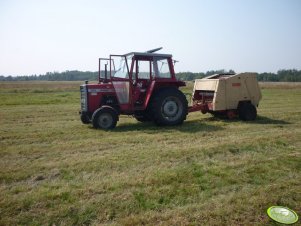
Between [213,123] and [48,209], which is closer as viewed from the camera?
[48,209]

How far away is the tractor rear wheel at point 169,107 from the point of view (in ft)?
31.2

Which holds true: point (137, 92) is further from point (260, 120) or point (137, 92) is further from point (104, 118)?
point (260, 120)

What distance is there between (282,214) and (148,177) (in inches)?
74.8

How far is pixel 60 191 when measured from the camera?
14.0ft

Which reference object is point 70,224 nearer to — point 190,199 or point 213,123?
point 190,199

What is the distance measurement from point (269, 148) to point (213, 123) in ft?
11.6

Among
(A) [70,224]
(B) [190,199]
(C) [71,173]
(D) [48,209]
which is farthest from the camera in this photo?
(C) [71,173]

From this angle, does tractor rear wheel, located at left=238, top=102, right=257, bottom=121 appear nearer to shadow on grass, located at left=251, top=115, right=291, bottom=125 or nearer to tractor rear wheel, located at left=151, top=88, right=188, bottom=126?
shadow on grass, located at left=251, top=115, right=291, bottom=125

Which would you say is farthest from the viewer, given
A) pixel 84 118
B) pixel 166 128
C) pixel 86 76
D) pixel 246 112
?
pixel 86 76

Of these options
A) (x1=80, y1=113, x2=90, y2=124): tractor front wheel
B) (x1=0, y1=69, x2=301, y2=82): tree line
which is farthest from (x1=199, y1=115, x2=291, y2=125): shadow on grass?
(x1=0, y1=69, x2=301, y2=82): tree line

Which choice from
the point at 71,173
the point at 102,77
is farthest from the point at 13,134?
the point at 71,173

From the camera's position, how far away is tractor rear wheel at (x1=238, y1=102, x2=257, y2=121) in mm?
10664

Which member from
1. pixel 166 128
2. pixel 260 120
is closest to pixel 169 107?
pixel 166 128

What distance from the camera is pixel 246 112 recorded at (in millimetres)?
10688
